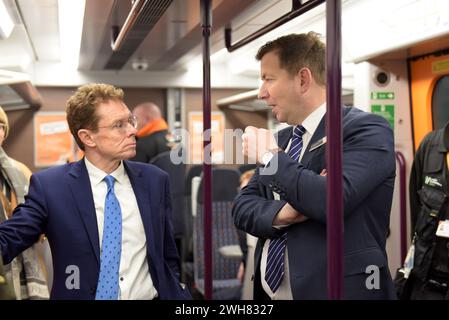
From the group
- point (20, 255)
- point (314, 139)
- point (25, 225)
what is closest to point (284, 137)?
point (314, 139)

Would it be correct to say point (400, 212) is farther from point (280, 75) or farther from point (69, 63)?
point (69, 63)

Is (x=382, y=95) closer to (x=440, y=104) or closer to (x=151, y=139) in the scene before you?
(x=440, y=104)

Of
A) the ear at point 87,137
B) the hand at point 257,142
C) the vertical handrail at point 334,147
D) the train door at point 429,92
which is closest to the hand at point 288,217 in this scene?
the hand at point 257,142

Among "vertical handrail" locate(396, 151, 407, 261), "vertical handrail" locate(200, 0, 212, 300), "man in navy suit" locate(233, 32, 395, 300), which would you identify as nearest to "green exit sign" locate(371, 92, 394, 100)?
"vertical handrail" locate(396, 151, 407, 261)

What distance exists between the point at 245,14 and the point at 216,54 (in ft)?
10.5

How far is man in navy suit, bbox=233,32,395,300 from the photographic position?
5.71ft

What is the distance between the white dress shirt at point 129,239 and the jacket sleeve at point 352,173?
24.8 inches

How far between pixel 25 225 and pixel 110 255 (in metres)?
0.32

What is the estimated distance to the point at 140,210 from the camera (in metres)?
2.22

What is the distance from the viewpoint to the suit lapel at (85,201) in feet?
6.97

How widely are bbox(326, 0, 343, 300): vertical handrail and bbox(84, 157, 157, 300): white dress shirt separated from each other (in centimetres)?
87

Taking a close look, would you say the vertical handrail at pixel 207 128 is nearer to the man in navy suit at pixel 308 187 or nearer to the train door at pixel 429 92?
the man in navy suit at pixel 308 187

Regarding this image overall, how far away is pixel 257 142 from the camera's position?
5.85 ft

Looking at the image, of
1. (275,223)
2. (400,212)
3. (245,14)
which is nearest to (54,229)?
(275,223)
